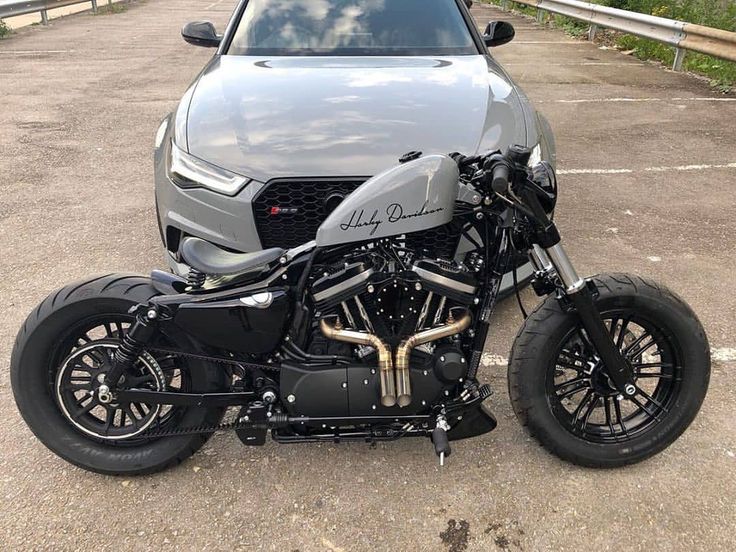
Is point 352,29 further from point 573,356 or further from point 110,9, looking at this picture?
point 110,9

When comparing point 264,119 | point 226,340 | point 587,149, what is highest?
point 264,119

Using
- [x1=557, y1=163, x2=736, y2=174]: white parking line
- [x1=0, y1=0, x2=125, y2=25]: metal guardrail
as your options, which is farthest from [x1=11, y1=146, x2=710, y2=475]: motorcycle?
[x1=0, y1=0, x2=125, y2=25]: metal guardrail

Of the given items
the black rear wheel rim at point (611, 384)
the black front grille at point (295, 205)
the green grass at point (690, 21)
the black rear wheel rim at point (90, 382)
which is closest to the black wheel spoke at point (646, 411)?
the black rear wheel rim at point (611, 384)

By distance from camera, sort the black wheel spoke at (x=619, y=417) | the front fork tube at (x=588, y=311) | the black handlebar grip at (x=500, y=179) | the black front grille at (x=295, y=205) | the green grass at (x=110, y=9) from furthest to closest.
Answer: the green grass at (x=110, y=9) → the black front grille at (x=295, y=205) → the black wheel spoke at (x=619, y=417) → the front fork tube at (x=588, y=311) → the black handlebar grip at (x=500, y=179)

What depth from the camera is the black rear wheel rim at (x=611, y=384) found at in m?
2.33

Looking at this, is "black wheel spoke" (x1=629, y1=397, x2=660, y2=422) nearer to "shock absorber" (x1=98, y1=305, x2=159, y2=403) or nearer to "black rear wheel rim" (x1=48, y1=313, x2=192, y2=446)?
"black rear wheel rim" (x1=48, y1=313, x2=192, y2=446)

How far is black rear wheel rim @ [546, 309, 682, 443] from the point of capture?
2328 mm

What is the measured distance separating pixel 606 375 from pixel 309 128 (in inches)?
65.3

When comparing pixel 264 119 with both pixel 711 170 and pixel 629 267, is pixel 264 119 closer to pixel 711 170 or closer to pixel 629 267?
pixel 629 267

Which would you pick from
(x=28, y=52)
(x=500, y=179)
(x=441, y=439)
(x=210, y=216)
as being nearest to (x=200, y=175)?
(x=210, y=216)

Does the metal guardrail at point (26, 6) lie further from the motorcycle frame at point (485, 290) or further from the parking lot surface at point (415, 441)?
the motorcycle frame at point (485, 290)

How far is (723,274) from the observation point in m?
3.86

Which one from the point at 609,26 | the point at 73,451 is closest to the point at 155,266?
the point at 73,451

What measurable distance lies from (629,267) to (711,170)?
2.42 m
